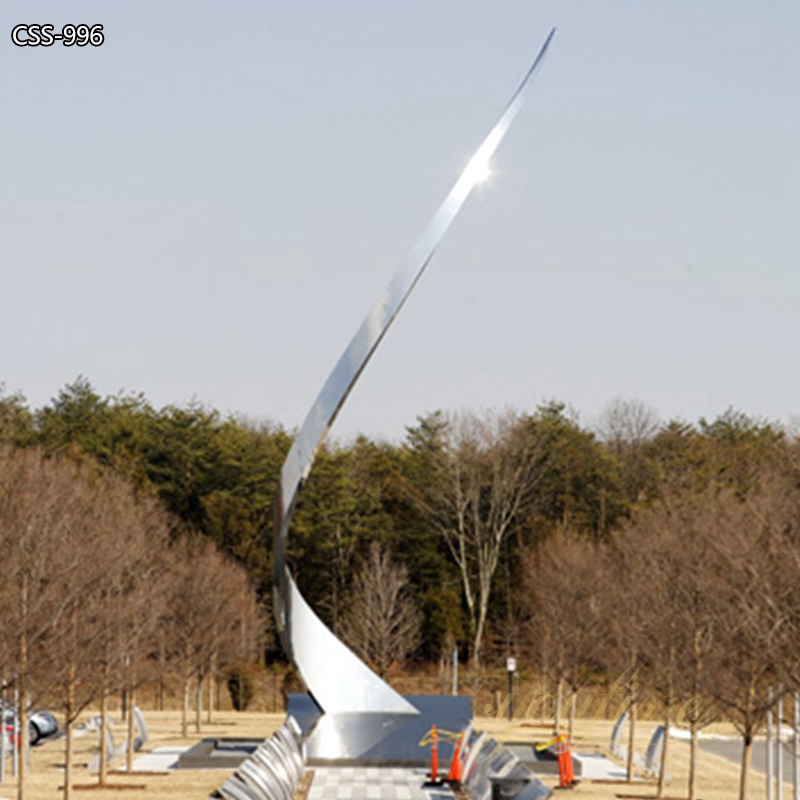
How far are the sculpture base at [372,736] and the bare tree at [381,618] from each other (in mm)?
19357

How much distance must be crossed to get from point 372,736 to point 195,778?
14.5ft

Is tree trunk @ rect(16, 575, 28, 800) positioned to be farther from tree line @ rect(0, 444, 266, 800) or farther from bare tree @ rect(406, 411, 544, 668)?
bare tree @ rect(406, 411, 544, 668)

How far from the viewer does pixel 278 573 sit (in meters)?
28.5

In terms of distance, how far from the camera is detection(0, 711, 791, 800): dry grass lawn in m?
23.8

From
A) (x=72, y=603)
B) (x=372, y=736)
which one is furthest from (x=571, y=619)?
(x=72, y=603)

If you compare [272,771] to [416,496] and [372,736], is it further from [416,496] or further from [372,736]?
[416,496]

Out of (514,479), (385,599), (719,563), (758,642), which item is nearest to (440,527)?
(514,479)

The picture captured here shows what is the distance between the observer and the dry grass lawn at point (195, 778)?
78.1 feet

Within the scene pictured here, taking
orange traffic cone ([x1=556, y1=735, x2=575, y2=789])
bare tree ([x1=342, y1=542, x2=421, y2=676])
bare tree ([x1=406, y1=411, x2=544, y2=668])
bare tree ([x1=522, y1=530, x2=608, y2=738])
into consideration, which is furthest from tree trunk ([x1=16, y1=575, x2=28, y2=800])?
bare tree ([x1=406, y1=411, x2=544, y2=668])

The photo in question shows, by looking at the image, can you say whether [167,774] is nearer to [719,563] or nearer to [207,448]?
[719,563]

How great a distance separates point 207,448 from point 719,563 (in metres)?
39.4

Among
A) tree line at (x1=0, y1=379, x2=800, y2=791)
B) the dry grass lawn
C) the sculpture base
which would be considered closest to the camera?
the dry grass lawn

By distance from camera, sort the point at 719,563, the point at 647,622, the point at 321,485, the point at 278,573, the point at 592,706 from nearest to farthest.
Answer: the point at 719,563, the point at 647,622, the point at 278,573, the point at 592,706, the point at 321,485

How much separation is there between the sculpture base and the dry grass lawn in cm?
239
